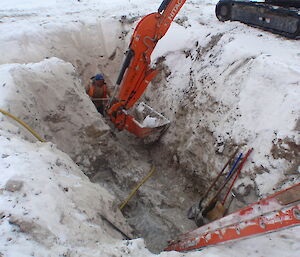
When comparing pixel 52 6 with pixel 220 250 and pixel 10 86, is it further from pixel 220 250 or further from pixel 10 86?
pixel 220 250

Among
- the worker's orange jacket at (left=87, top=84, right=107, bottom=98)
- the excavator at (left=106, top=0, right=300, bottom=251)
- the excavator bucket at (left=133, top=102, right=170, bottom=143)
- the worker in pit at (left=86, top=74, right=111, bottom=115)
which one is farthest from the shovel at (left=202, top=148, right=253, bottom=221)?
the worker's orange jacket at (left=87, top=84, right=107, bottom=98)

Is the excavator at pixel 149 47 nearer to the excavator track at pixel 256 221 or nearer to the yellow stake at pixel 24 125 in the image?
the yellow stake at pixel 24 125

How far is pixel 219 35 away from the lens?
255 inches

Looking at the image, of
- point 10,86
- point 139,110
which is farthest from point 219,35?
point 10,86

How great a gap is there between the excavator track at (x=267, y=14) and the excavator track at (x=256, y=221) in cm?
420

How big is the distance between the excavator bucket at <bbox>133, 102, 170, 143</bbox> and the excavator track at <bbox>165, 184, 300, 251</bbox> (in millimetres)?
2876

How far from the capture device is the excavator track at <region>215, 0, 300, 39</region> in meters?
5.73

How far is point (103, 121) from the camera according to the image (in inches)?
236

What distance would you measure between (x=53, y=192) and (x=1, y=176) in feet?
1.75

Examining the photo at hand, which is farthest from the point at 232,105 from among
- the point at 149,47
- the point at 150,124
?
the point at 149,47

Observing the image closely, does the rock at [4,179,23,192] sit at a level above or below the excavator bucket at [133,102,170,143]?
above

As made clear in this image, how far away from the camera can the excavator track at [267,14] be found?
5.73 meters

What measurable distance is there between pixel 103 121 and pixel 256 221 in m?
3.88

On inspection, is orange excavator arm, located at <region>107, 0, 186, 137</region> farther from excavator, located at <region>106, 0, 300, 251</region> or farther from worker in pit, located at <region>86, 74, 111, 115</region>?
worker in pit, located at <region>86, 74, 111, 115</region>
